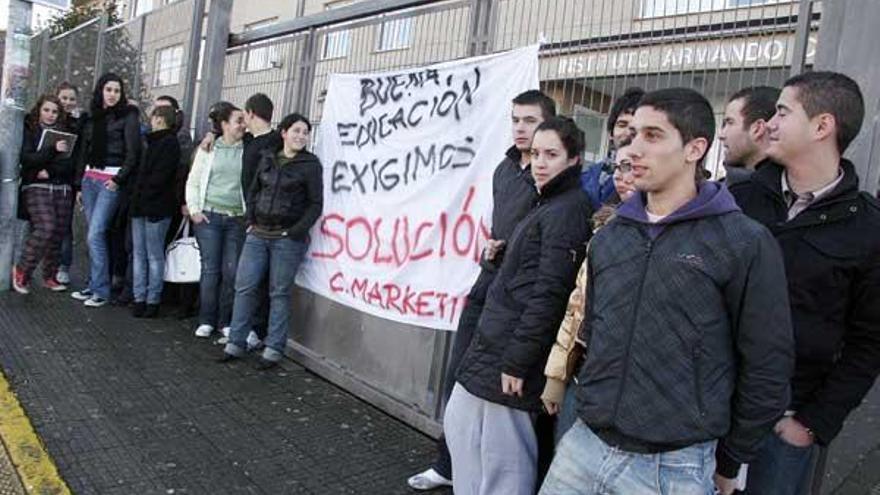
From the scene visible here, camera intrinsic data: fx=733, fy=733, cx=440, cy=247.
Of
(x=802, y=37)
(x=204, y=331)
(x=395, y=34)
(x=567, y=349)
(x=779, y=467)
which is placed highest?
(x=395, y=34)

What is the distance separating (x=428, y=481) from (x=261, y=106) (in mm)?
3333

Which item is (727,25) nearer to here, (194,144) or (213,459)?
(213,459)

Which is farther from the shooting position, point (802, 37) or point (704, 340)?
point (802, 37)

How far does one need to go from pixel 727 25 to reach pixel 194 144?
5206 mm

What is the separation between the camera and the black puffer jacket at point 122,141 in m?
6.54

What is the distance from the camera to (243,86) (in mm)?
6797

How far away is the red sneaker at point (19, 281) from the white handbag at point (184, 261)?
1645mm

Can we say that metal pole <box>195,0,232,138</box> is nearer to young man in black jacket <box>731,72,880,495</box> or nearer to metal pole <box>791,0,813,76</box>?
metal pole <box>791,0,813,76</box>

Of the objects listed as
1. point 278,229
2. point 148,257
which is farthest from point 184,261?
point 278,229

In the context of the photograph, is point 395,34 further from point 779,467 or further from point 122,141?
point 779,467

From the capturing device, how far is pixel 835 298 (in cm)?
225

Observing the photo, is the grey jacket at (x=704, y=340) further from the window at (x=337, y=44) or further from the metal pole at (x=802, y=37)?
the window at (x=337, y=44)

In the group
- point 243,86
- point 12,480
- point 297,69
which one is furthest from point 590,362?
point 243,86

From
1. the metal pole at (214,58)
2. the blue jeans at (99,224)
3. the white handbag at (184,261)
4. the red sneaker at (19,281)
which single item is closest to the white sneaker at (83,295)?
the blue jeans at (99,224)
